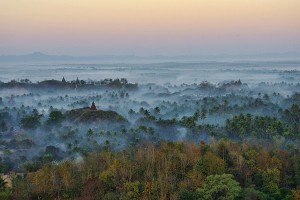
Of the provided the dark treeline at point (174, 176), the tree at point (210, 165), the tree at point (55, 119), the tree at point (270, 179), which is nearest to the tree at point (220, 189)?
the dark treeline at point (174, 176)

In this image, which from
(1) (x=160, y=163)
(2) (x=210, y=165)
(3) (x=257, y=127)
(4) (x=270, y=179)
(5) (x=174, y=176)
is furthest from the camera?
(3) (x=257, y=127)

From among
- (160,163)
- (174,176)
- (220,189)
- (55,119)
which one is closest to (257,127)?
(160,163)

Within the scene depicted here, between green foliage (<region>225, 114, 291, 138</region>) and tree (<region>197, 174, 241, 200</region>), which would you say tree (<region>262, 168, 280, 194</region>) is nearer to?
tree (<region>197, 174, 241, 200</region>)

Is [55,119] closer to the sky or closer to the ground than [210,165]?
closer to the ground

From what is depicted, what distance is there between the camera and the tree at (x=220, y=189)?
33.1 meters

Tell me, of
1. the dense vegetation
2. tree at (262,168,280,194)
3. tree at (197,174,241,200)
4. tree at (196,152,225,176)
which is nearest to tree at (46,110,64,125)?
the dense vegetation

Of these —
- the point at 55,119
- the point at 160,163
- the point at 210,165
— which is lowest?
the point at 55,119

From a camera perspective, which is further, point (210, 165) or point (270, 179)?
point (210, 165)

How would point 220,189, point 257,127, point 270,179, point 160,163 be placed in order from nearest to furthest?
1. point 220,189
2. point 270,179
3. point 160,163
4. point 257,127

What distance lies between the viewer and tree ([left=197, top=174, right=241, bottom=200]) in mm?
33094

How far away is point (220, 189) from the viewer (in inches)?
1315

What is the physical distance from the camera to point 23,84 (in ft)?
522

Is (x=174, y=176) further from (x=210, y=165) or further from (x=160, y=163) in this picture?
(x=210, y=165)

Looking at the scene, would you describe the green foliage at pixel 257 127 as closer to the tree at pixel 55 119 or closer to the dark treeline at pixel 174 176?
the dark treeline at pixel 174 176
